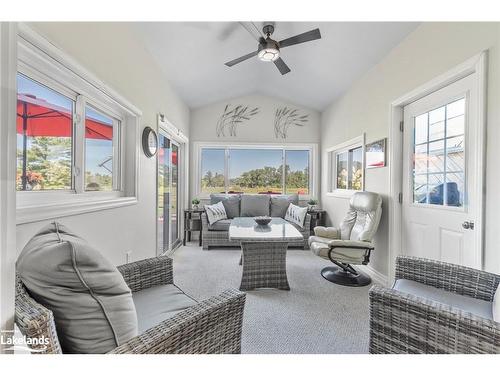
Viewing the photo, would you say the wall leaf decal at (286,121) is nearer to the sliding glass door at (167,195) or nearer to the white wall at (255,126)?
the white wall at (255,126)

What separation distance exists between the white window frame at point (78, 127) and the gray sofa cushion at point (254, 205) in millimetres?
2323

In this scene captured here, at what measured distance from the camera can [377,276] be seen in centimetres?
267

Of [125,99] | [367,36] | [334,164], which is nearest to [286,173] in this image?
[334,164]

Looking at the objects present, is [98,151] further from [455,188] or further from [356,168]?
[356,168]

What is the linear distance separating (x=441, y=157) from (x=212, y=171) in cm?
381

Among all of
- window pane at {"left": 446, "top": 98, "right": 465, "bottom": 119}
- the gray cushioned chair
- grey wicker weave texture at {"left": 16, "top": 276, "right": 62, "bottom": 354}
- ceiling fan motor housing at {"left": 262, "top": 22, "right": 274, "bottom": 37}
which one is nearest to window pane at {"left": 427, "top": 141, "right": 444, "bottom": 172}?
window pane at {"left": 446, "top": 98, "right": 465, "bottom": 119}

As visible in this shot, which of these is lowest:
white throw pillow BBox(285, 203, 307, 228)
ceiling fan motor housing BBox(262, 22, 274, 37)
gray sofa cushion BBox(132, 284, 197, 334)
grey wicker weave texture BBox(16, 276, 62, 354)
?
gray sofa cushion BBox(132, 284, 197, 334)

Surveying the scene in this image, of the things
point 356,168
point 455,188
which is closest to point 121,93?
point 455,188

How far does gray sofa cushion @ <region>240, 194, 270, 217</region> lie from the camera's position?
4.38 meters

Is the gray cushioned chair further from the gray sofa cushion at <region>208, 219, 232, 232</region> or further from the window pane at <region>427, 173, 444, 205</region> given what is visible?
the gray sofa cushion at <region>208, 219, 232, 232</region>

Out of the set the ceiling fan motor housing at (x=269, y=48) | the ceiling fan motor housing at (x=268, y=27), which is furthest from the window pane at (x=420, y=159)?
the ceiling fan motor housing at (x=268, y=27)

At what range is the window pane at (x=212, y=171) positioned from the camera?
484 centimetres

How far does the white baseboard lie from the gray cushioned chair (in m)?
0.09

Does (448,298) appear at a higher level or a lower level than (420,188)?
lower
